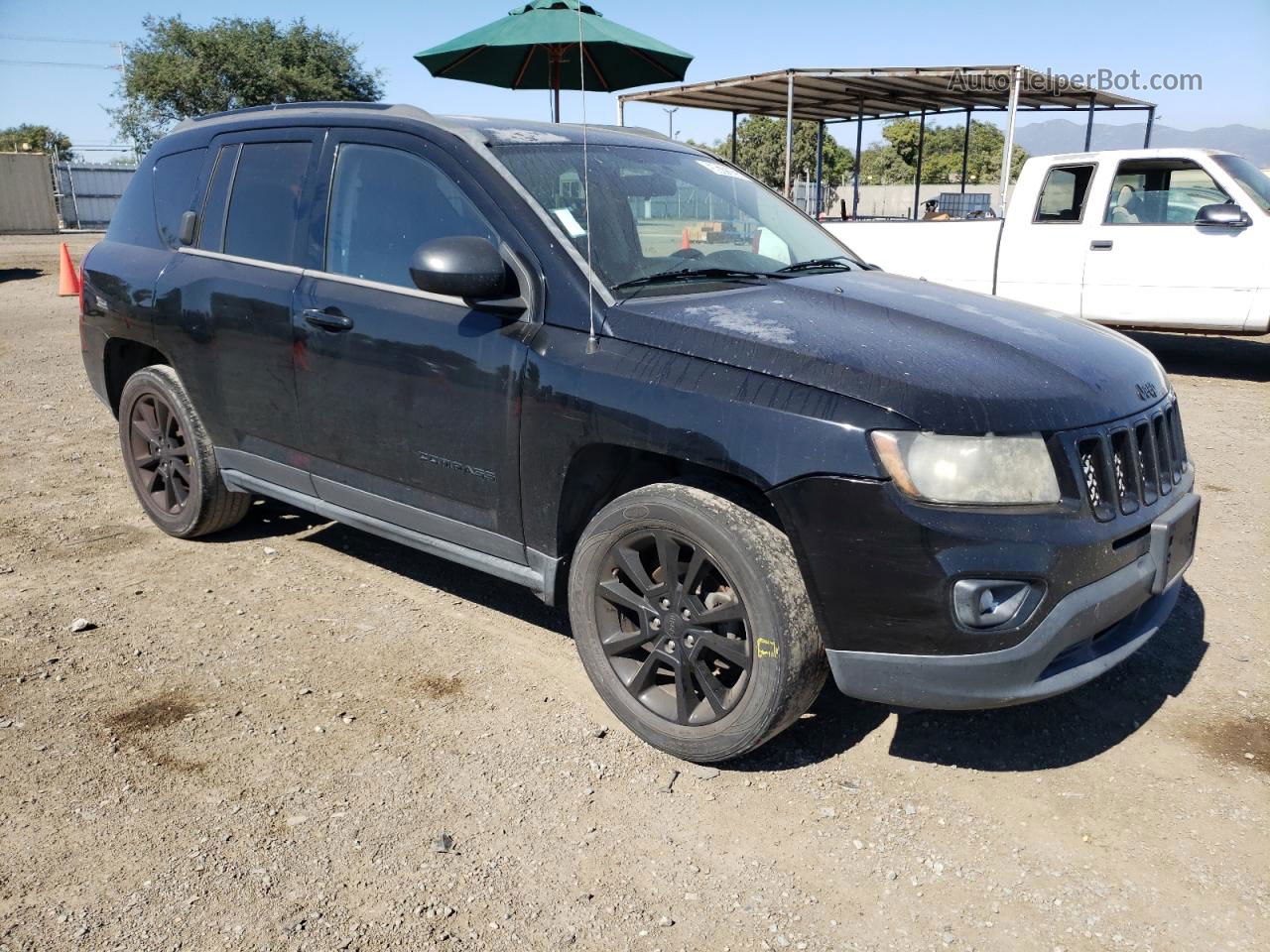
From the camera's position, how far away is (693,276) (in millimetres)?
3408

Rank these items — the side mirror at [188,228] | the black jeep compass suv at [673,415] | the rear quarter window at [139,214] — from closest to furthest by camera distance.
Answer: the black jeep compass suv at [673,415], the side mirror at [188,228], the rear quarter window at [139,214]

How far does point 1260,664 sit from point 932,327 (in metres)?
1.92

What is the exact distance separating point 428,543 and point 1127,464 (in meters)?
2.29

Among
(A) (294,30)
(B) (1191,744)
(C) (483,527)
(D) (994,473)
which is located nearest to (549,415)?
(C) (483,527)

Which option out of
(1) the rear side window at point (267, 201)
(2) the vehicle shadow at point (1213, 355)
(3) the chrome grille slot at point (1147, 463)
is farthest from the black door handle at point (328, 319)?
(2) the vehicle shadow at point (1213, 355)

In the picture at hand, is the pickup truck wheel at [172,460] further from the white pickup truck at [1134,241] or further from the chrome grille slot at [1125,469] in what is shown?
the white pickup truck at [1134,241]

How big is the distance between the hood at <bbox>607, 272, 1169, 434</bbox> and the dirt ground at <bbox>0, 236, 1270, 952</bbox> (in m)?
1.11

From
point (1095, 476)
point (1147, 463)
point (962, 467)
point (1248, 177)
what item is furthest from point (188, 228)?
point (1248, 177)

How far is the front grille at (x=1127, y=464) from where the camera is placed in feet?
8.75

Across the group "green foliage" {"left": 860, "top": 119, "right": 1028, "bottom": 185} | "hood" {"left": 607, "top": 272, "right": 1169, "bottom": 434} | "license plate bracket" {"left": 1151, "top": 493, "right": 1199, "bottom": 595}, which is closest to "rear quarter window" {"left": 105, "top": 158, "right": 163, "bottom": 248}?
"hood" {"left": 607, "top": 272, "right": 1169, "bottom": 434}

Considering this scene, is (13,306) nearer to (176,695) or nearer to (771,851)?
(176,695)

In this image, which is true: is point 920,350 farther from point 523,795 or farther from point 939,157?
point 939,157

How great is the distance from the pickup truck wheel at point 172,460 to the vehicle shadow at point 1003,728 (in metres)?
2.87

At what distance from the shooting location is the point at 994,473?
99.9 inches
